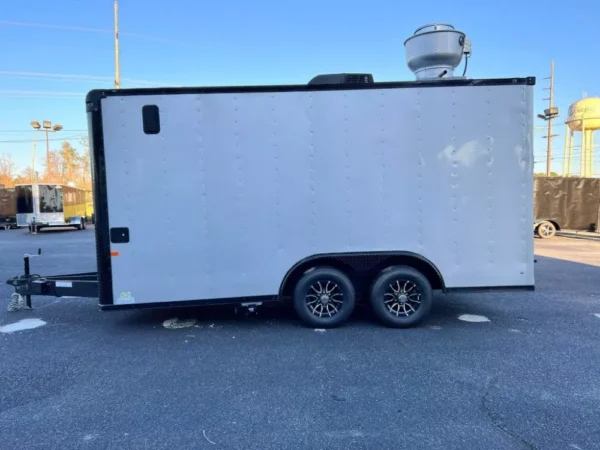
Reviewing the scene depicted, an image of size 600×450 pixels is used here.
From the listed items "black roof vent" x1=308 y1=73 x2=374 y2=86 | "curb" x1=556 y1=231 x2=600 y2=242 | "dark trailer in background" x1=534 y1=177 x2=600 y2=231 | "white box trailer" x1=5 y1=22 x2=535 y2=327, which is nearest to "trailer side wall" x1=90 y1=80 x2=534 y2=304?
"white box trailer" x1=5 y1=22 x2=535 y2=327

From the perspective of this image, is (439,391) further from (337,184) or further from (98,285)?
(98,285)

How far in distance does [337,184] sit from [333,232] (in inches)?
Result: 24.2

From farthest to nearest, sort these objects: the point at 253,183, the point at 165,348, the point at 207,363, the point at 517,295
Result: the point at 517,295
the point at 253,183
the point at 165,348
the point at 207,363

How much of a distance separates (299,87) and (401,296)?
298 cm

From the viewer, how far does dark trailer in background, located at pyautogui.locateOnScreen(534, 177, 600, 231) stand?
54.1ft

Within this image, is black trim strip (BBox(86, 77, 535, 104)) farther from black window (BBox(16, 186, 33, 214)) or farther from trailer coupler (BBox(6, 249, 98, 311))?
black window (BBox(16, 186, 33, 214))

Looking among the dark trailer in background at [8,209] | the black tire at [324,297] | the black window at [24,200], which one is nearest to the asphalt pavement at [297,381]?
the black tire at [324,297]

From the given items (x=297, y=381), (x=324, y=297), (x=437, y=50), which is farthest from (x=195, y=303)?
(x=437, y=50)

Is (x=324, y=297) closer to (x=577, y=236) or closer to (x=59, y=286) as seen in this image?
(x=59, y=286)

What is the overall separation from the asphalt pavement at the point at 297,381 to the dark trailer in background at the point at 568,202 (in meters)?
11.9

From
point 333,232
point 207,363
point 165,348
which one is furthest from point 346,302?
point 165,348

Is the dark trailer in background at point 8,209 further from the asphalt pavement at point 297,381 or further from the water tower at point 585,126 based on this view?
the water tower at point 585,126

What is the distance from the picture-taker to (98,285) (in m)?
4.99

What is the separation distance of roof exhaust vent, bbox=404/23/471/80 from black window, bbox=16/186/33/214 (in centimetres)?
2494
